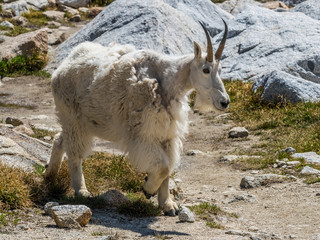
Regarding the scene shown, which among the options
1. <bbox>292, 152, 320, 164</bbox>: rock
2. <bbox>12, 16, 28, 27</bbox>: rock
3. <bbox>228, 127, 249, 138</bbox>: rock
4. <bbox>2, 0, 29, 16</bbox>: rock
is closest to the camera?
<bbox>292, 152, 320, 164</bbox>: rock

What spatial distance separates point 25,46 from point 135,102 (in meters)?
15.2

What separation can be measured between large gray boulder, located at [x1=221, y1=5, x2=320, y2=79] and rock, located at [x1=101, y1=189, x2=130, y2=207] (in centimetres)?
982

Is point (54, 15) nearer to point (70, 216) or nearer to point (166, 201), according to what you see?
point (166, 201)

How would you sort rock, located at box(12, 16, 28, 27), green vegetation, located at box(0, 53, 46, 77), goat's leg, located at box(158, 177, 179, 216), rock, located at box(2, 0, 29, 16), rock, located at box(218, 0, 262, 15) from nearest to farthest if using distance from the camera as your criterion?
goat's leg, located at box(158, 177, 179, 216) → green vegetation, located at box(0, 53, 46, 77) → rock, located at box(218, 0, 262, 15) → rock, located at box(12, 16, 28, 27) → rock, located at box(2, 0, 29, 16)

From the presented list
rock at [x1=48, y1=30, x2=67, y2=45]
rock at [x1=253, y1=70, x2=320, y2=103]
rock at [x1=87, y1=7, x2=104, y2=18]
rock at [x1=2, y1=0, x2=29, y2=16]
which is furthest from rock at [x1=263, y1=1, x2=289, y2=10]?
Result: rock at [x1=253, y1=70, x2=320, y2=103]

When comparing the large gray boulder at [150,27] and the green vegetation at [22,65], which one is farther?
the green vegetation at [22,65]

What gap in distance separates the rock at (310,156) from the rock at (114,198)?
4.15 m

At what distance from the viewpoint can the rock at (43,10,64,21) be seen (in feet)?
96.8

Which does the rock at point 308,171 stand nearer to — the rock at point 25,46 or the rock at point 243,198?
the rock at point 243,198

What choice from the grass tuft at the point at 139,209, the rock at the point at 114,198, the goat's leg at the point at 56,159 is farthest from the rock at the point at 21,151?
the grass tuft at the point at 139,209

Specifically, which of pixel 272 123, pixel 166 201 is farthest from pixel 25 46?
pixel 166 201

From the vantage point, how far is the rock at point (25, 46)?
2109 cm

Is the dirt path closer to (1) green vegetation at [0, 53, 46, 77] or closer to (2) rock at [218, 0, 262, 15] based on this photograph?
(1) green vegetation at [0, 53, 46, 77]

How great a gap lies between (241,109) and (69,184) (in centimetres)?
754
